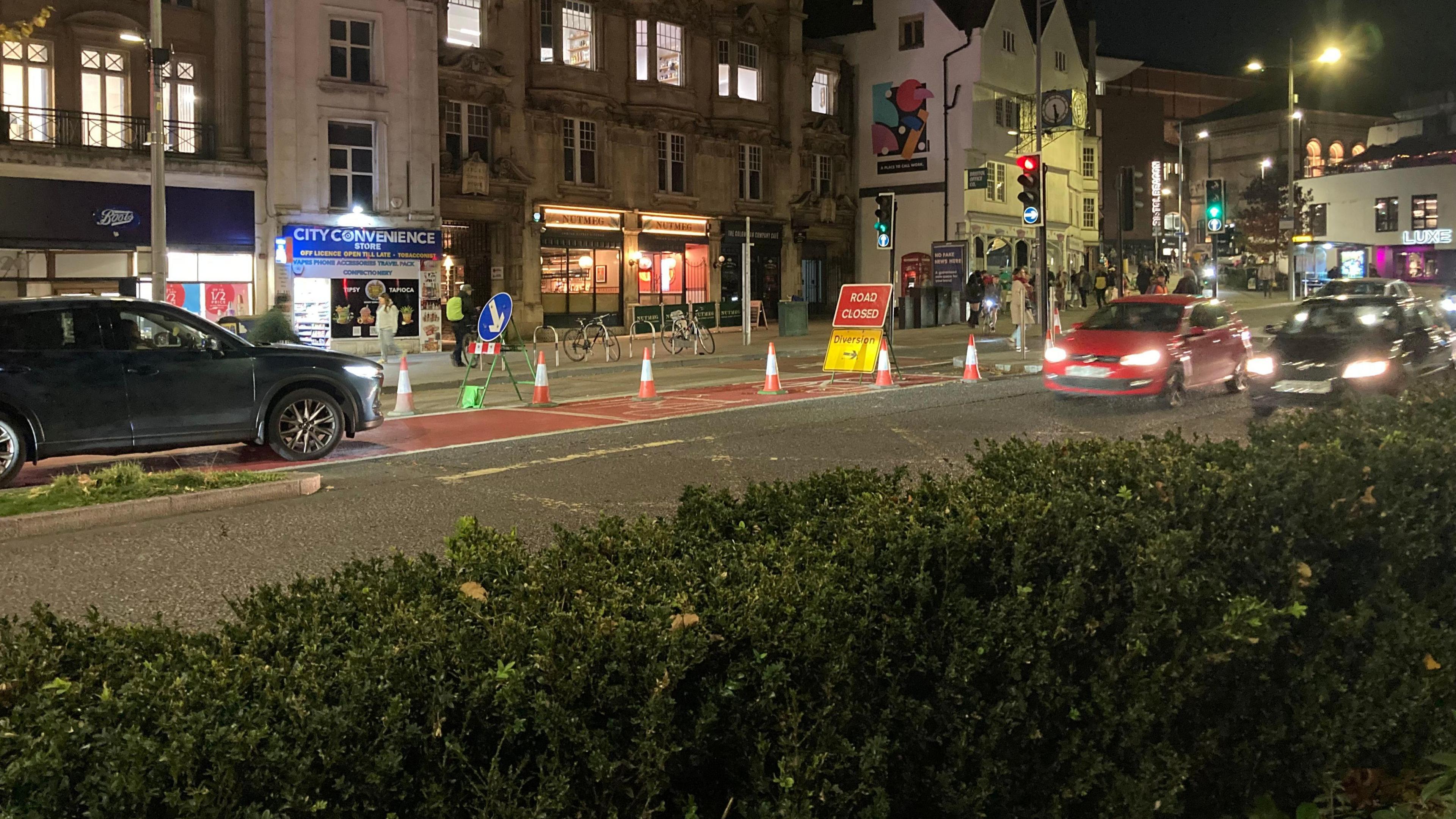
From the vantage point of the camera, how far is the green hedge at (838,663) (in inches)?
92.7

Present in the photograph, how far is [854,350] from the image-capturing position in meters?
20.6

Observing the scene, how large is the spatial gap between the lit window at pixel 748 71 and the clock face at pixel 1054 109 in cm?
1255

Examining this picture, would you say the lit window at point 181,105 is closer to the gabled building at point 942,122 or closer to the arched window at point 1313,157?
the gabled building at point 942,122

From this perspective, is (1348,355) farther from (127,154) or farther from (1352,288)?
(127,154)

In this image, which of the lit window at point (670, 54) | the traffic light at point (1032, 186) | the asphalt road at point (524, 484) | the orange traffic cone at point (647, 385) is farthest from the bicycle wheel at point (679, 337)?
the lit window at point (670, 54)

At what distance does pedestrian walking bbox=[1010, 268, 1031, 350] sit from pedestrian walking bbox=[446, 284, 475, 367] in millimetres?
11725

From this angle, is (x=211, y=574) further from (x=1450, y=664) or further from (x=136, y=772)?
(x=1450, y=664)

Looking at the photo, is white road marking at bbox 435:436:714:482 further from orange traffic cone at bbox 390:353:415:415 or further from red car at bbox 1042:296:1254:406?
red car at bbox 1042:296:1254:406

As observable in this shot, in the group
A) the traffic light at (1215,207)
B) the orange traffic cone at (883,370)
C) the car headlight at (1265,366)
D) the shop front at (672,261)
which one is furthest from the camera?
the shop front at (672,261)

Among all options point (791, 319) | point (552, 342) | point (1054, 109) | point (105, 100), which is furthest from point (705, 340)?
point (105, 100)

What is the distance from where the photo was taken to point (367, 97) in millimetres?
30047

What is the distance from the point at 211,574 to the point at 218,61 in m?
24.4

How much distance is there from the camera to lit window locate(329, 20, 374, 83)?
97.7 ft

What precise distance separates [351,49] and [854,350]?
55.9ft
